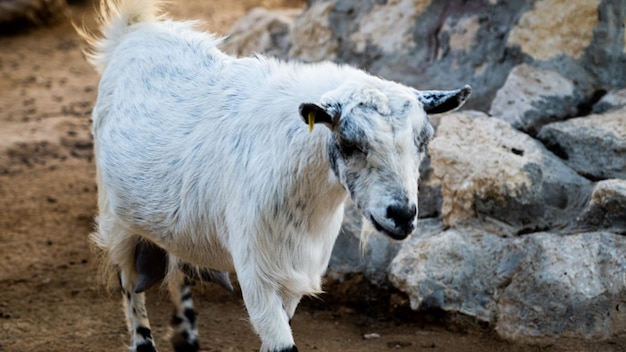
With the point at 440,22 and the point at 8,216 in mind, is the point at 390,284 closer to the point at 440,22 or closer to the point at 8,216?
the point at 440,22

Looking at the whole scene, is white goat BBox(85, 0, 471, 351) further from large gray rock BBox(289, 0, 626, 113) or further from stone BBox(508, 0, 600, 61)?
stone BBox(508, 0, 600, 61)

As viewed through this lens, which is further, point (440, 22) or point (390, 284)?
point (440, 22)

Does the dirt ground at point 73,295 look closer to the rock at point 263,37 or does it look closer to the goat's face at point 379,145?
the rock at point 263,37

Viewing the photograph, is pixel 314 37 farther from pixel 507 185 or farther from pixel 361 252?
pixel 507 185

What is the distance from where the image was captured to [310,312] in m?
6.11

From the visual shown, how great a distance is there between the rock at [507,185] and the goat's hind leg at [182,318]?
173 centimetres

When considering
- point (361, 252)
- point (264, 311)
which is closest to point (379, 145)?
point (264, 311)

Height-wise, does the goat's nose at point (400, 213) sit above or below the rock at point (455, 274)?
above

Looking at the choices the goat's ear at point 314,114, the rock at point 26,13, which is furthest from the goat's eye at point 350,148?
the rock at point 26,13

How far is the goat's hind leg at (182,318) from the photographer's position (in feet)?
18.2

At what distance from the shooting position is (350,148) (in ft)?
12.3

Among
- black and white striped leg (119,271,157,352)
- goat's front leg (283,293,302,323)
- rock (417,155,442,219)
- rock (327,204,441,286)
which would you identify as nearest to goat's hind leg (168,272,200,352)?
black and white striped leg (119,271,157,352)

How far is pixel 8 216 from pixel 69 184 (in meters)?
0.77

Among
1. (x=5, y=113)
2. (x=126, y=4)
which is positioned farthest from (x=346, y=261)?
(x=5, y=113)
